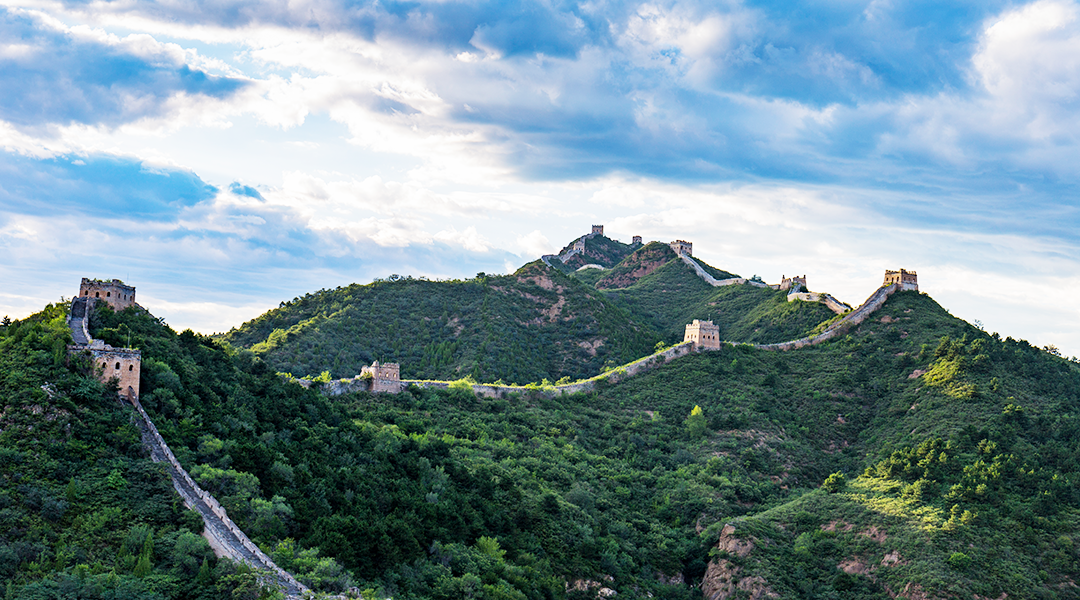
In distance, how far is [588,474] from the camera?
6700cm

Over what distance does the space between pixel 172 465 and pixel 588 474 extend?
35110mm

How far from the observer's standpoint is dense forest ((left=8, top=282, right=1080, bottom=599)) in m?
35.0

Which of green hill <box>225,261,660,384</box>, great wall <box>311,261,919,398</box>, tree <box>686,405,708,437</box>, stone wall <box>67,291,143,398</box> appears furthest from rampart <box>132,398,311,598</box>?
tree <box>686,405,708,437</box>

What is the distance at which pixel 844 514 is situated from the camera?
63281 millimetres

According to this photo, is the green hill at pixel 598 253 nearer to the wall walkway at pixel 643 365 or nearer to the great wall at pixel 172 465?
the wall walkway at pixel 643 365

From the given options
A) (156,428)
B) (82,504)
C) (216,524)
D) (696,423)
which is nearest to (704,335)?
(696,423)

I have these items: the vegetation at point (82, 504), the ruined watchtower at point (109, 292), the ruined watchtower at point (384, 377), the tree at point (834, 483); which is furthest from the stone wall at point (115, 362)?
the tree at point (834, 483)

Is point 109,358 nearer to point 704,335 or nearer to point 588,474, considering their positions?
Result: point 588,474

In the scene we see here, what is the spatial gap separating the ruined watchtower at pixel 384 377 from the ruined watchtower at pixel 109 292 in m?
22.7

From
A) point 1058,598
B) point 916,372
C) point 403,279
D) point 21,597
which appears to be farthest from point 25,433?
point 403,279

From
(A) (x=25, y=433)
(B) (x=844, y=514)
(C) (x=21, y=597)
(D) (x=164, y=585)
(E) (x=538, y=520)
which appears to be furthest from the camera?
(B) (x=844, y=514)

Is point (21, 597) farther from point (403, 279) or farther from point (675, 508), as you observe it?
point (403, 279)

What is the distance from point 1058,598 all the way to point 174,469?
48.8 m

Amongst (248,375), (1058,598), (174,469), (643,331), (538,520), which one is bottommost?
(1058,598)
